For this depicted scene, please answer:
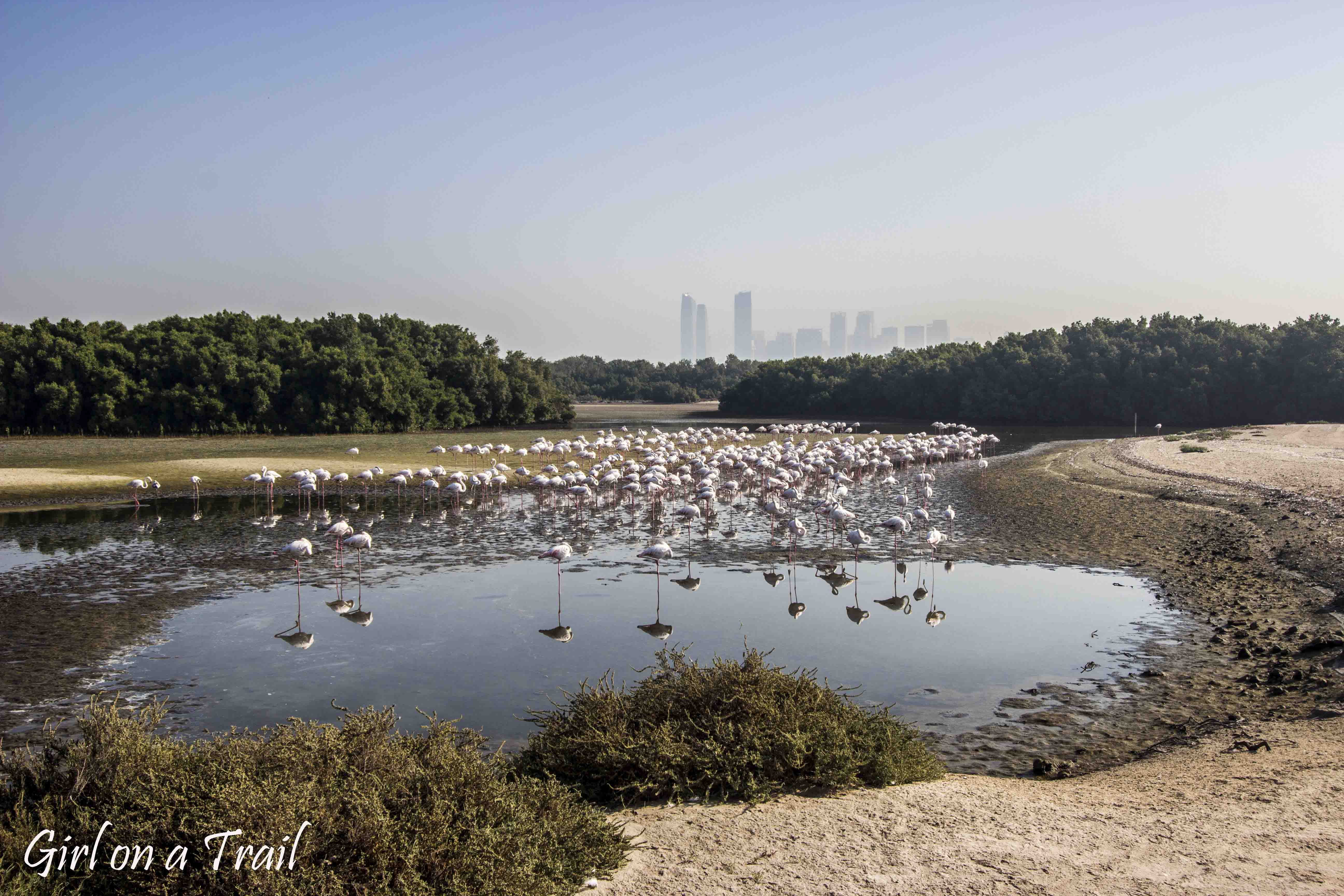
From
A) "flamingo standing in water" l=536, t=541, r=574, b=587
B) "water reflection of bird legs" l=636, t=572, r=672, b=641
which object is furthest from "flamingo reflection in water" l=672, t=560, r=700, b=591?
"flamingo standing in water" l=536, t=541, r=574, b=587

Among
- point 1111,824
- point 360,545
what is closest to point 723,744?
point 1111,824

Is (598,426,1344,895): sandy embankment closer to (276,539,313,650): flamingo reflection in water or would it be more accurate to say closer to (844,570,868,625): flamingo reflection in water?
(844,570,868,625): flamingo reflection in water

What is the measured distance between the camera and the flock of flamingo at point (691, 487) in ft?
54.0

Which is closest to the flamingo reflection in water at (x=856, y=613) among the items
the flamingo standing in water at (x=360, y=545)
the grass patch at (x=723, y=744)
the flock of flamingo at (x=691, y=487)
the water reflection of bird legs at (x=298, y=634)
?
the flock of flamingo at (x=691, y=487)

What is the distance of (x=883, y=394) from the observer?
96500 millimetres

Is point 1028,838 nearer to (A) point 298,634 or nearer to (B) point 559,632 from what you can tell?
(B) point 559,632

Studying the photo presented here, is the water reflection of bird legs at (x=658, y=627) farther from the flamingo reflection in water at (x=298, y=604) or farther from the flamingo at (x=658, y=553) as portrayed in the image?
the flamingo reflection in water at (x=298, y=604)

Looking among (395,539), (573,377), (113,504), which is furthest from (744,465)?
(573,377)

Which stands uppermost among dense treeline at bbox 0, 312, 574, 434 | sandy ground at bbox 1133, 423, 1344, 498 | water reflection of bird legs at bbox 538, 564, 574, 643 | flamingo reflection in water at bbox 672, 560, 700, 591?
dense treeline at bbox 0, 312, 574, 434

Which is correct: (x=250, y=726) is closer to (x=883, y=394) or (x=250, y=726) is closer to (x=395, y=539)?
(x=395, y=539)

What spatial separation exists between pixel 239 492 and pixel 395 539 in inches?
480

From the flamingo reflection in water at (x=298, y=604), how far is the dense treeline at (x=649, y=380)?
11828 centimetres

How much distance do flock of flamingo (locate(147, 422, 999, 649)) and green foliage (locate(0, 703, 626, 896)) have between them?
21.1ft

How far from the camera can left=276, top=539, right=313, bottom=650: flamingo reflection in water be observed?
12172mm
